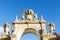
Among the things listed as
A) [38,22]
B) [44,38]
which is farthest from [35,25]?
[44,38]

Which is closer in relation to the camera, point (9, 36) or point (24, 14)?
point (9, 36)

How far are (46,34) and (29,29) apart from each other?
2568mm

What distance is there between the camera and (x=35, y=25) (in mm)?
26859

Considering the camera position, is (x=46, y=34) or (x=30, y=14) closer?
(x=46, y=34)

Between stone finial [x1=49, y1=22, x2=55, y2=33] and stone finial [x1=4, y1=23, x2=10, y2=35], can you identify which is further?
stone finial [x1=4, y1=23, x2=10, y2=35]

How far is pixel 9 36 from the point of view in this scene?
2628 cm

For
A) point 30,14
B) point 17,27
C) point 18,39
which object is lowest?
point 18,39

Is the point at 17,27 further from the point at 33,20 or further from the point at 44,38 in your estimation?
the point at 44,38

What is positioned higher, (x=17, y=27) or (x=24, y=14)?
(x=24, y=14)

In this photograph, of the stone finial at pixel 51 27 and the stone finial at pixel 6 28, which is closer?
the stone finial at pixel 51 27

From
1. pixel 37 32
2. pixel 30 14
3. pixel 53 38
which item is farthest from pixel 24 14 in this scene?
pixel 53 38

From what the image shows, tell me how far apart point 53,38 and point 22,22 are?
4.81m

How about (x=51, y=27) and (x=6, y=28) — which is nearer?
(x=51, y=27)

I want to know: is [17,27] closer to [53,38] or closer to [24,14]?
[24,14]
